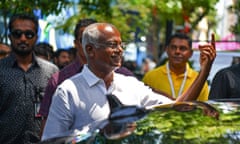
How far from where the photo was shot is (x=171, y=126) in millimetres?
4266

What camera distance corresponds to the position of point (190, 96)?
5.63 meters

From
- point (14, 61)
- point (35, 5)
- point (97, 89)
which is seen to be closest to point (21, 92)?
point (14, 61)

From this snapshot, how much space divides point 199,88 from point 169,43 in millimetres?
3673

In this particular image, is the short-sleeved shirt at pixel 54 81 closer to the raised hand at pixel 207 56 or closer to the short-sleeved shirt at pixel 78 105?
the short-sleeved shirt at pixel 78 105

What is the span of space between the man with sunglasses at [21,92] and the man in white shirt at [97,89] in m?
1.49

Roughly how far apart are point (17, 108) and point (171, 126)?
2854 mm

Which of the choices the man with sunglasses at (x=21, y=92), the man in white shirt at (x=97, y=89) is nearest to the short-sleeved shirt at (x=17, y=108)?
the man with sunglasses at (x=21, y=92)

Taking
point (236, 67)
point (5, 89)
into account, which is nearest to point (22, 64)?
point (5, 89)

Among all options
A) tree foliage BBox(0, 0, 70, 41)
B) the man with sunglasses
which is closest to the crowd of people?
the man with sunglasses

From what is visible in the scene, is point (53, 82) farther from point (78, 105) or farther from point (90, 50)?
point (78, 105)

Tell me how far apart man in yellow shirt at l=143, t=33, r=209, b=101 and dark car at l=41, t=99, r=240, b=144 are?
158 inches

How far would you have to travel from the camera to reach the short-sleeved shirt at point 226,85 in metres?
6.44

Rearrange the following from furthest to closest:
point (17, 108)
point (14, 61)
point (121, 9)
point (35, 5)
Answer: point (121, 9), point (35, 5), point (14, 61), point (17, 108)

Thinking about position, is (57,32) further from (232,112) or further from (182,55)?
(232,112)
